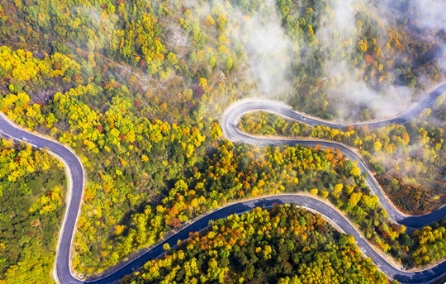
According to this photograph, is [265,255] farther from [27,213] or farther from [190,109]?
[27,213]

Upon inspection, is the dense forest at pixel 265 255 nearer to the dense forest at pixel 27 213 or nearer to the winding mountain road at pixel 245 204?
the winding mountain road at pixel 245 204

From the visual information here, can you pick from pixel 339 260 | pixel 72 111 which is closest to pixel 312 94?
pixel 339 260

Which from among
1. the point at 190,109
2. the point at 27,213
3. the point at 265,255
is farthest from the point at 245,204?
the point at 27,213

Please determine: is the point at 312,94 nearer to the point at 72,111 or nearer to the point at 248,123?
the point at 248,123

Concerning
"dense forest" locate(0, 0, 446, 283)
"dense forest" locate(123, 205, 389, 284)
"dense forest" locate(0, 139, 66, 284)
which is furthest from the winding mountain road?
"dense forest" locate(123, 205, 389, 284)

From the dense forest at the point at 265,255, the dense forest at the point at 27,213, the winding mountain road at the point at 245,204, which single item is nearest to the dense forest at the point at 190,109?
the dense forest at the point at 27,213

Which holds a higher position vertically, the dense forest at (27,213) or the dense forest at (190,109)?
the dense forest at (190,109)
